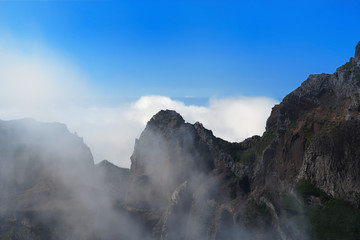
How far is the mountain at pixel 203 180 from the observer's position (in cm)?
5316

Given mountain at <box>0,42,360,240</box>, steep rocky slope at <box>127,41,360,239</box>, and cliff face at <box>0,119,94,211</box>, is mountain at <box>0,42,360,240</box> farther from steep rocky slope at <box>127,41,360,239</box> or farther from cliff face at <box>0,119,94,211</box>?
cliff face at <box>0,119,94,211</box>

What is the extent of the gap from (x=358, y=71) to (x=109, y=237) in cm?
6993

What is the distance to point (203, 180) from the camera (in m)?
81.4

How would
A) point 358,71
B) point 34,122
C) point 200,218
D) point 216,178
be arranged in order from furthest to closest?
1. point 34,122
2. point 216,178
3. point 200,218
4. point 358,71

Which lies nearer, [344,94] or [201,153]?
[344,94]

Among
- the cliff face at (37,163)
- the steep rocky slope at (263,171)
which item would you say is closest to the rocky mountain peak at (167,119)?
the steep rocky slope at (263,171)

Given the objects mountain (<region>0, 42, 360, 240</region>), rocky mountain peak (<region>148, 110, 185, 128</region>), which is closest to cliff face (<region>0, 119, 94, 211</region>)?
mountain (<region>0, 42, 360, 240</region>)

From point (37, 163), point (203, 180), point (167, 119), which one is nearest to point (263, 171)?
point (203, 180)

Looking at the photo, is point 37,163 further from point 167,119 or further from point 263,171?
point 263,171

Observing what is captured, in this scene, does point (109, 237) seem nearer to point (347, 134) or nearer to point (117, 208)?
point (117, 208)

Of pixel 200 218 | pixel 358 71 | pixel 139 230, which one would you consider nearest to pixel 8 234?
pixel 139 230

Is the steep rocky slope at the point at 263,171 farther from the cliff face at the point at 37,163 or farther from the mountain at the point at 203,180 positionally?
the cliff face at the point at 37,163

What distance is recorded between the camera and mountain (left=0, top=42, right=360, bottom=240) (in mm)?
53156

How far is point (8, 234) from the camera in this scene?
280 ft
